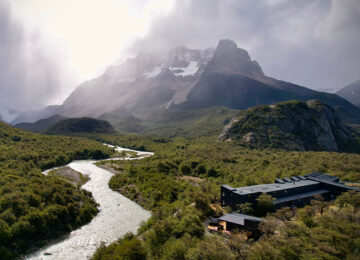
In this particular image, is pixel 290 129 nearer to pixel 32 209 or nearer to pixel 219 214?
pixel 219 214

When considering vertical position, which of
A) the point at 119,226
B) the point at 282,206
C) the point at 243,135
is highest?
the point at 243,135

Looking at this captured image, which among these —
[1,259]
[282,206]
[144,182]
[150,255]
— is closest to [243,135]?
[144,182]

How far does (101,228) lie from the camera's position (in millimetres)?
39625

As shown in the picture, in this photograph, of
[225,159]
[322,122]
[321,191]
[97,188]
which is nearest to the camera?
[321,191]

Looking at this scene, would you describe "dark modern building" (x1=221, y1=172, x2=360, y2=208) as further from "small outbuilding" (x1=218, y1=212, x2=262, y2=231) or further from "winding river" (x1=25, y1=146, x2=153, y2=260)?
"winding river" (x1=25, y1=146, x2=153, y2=260)

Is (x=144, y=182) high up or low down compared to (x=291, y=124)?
down

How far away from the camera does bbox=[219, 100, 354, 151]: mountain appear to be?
11875 centimetres

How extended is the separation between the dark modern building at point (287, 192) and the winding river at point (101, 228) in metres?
18.5

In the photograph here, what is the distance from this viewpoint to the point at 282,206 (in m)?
39.1

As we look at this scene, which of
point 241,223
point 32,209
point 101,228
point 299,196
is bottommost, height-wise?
point 101,228

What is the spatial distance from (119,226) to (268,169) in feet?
167

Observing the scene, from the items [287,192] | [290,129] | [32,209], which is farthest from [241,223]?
[290,129]

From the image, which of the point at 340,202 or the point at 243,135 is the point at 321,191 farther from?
the point at 243,135

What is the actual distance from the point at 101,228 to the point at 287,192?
36382 millimetres
